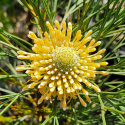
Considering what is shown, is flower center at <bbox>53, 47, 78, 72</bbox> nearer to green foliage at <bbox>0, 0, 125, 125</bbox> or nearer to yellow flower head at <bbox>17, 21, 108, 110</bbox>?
yellow flower head at <bbox>17, 21, 108, 110</bbox>

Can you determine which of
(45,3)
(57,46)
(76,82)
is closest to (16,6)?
(45,3)

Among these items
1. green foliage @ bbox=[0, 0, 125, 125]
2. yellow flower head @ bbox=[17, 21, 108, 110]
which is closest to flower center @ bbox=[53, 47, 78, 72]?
yellow flower head @ bbox=[17, 21, 108, 110]

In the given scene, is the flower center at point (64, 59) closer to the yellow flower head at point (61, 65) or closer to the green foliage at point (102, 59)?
the yellow flower head at point (61, 65)

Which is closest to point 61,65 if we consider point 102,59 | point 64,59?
point 64,59

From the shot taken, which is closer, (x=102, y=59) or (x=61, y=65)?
(x=61, y=65)

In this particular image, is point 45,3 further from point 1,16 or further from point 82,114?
point 1,16

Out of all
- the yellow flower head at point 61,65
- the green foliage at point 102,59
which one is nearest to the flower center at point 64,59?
the yellow flower head at point 61,65

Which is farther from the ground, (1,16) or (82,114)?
(1,16)

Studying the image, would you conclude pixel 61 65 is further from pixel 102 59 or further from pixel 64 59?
pixel 102 59
